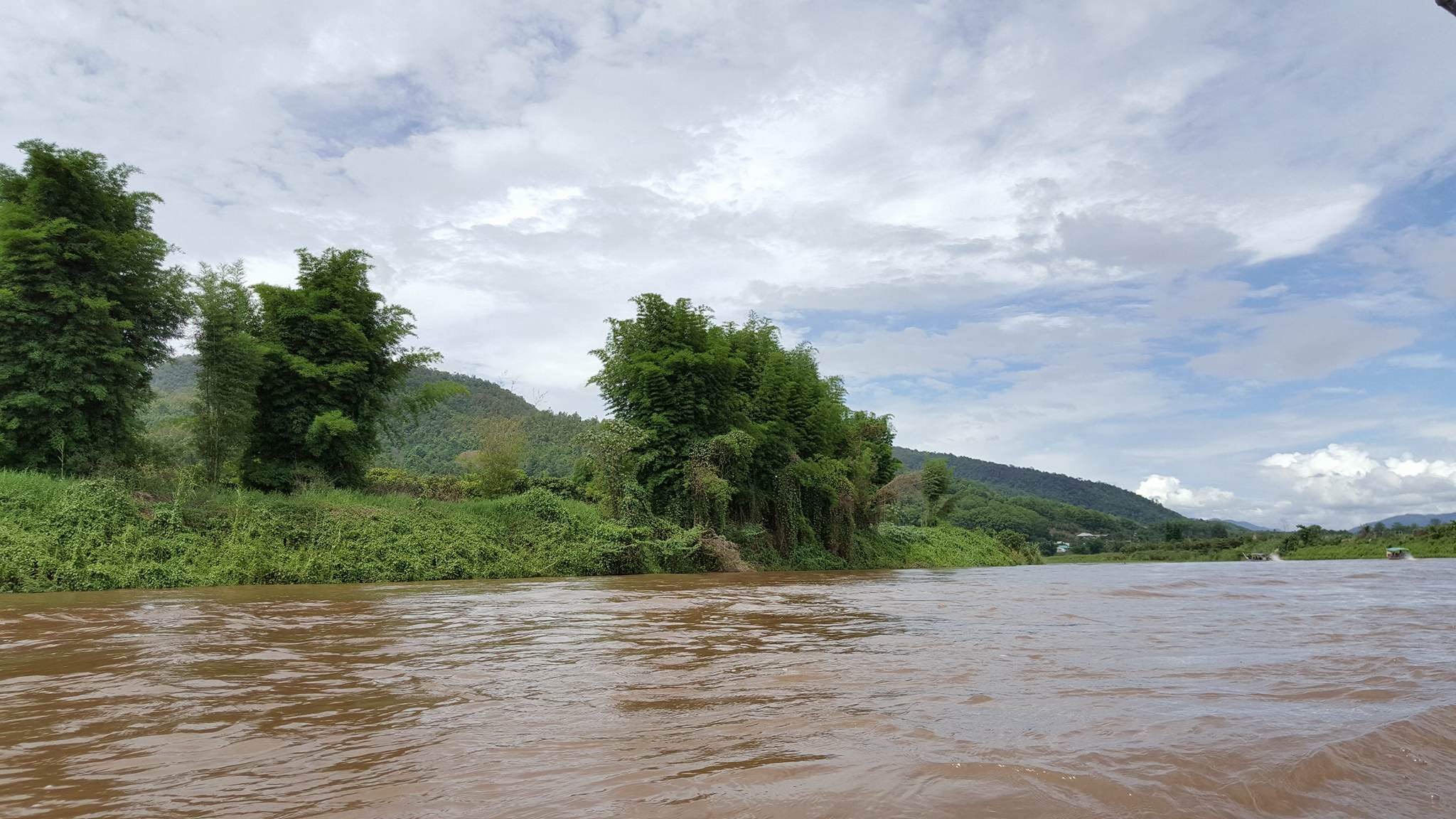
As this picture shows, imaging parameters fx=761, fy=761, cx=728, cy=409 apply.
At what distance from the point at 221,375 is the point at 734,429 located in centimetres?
1320

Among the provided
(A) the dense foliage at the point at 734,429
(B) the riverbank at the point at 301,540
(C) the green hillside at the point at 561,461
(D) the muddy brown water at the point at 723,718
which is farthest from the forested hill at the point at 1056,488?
(D) the muddy brown water at the point at 723,718

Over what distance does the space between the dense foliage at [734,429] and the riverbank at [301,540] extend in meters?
1.86

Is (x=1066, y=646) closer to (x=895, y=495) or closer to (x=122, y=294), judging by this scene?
(x=122, y=294)

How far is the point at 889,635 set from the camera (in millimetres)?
6684

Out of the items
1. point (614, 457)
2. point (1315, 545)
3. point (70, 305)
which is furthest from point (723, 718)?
point (1315, 545)

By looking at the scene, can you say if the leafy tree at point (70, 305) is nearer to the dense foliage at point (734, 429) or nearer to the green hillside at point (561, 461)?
the green hillside at point (561, 461)

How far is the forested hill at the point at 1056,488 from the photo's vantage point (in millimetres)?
118188

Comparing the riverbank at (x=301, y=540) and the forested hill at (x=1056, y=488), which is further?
the forested hill at (x=1056, y=488)

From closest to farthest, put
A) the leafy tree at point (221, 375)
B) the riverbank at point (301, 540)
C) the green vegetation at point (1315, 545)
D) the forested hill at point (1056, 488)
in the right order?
the riverbank at point (301, 540) → the leafy tree at point (221, 375) → the green vegetation at point (1315, 545) → the forested hill at point (1056, 488)

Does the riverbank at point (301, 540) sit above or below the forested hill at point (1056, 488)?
below

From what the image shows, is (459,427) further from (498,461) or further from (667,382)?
(667,382)

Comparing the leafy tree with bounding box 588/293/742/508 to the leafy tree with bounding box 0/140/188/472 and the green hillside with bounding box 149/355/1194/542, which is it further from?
the leafy tree with bounding box 0/140/188/472

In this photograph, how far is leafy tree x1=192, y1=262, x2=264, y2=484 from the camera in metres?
18.3

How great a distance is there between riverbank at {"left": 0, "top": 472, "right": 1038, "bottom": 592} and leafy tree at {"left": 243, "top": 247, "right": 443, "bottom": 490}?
6.83 feet
